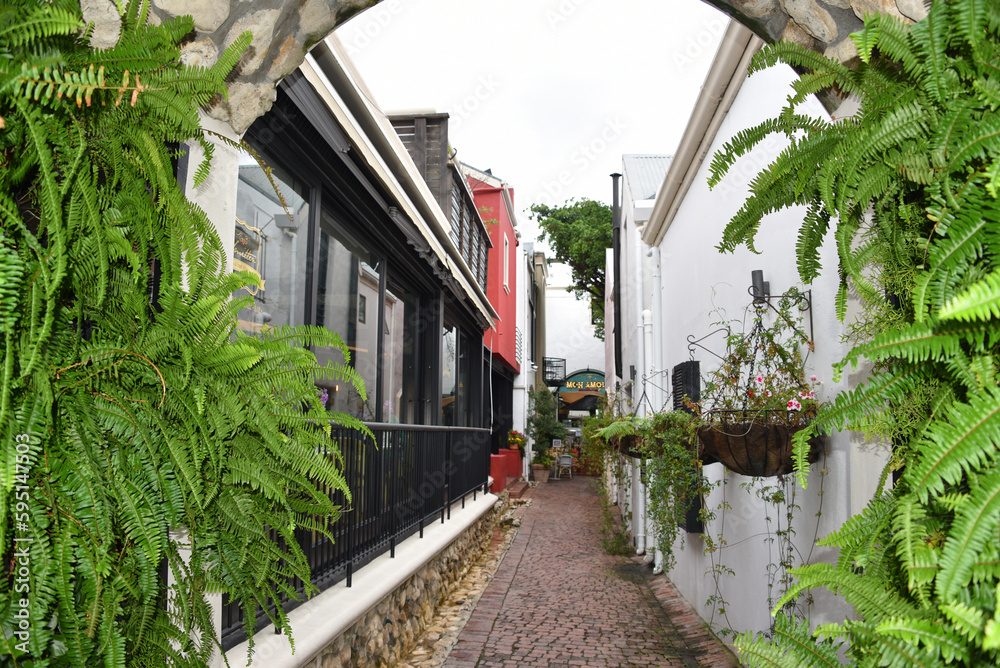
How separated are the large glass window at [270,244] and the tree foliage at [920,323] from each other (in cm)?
305

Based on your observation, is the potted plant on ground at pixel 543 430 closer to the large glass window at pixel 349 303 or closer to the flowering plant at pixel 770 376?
the large glass window at pixel 349 303

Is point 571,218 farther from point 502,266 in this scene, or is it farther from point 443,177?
point 443,177

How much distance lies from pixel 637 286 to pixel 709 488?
427 centimetres

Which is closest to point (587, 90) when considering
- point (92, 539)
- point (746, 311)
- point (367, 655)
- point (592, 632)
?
point (746, 311)

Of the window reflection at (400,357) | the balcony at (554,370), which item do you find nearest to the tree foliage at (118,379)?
the window reflection at (400,357)

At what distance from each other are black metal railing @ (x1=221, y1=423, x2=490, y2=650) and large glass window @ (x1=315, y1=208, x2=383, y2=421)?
0.43 metres

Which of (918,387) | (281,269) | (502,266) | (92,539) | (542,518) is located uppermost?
(502,266)

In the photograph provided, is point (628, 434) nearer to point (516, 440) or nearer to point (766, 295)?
point (766, 295)

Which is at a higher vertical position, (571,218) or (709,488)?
(571,218)

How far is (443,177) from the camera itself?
962 centimetres

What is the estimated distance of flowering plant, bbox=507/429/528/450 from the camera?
16.9 meters

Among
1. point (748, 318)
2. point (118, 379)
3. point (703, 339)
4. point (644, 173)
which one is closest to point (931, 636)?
point (118, 379)

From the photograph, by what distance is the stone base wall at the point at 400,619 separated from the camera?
3566 millimetres

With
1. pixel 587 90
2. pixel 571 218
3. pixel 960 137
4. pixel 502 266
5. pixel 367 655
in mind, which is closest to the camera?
pixel 960 137
